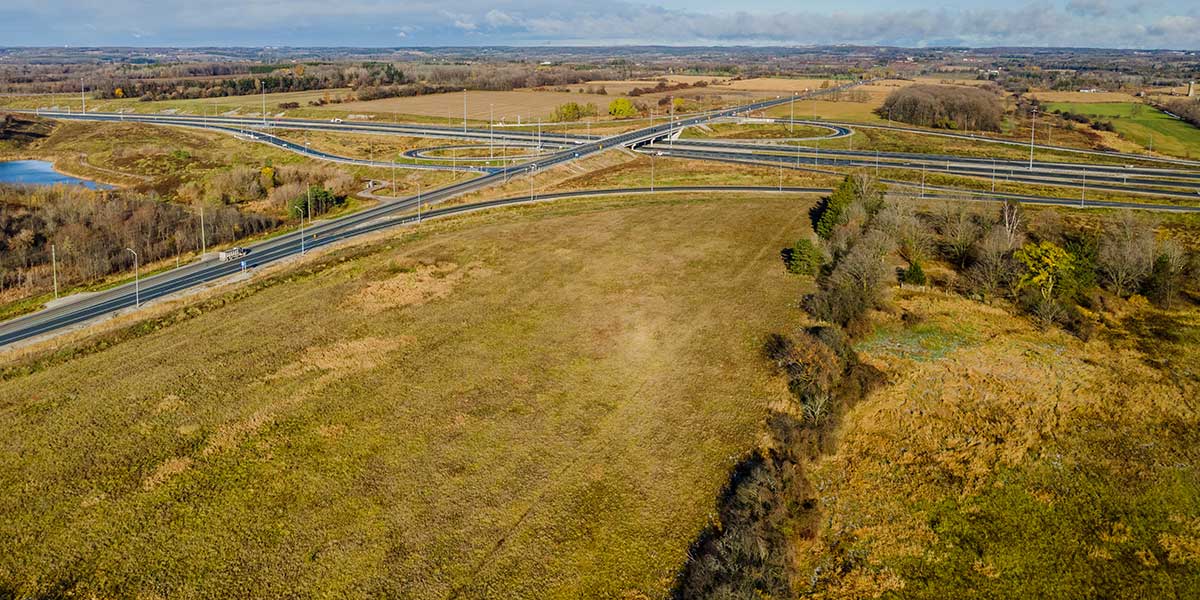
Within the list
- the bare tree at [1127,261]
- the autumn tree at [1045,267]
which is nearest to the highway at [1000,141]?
the bare tree at [1127,261]

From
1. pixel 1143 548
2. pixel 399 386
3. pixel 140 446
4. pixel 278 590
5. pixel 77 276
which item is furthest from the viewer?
pixel 77 276

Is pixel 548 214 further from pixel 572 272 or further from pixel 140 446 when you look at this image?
pixel 140 446

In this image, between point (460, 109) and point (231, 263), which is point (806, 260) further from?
point (460, 109)

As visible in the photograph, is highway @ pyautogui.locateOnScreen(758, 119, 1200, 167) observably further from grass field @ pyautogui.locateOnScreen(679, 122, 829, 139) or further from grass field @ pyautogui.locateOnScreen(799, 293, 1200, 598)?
grass field @ pyautogui.locateOnScreen(799, 293, 1200, 598)

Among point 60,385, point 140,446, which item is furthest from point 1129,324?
point 60,385

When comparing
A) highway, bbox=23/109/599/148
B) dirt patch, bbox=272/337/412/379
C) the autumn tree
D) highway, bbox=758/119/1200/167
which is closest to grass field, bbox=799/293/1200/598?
the autumn tree

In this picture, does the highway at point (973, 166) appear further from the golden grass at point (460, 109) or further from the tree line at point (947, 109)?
the tree line at point (947, 109)

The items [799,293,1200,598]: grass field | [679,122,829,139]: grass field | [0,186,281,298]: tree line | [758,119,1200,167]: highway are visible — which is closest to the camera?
[799,293,1200,598]: grass field
